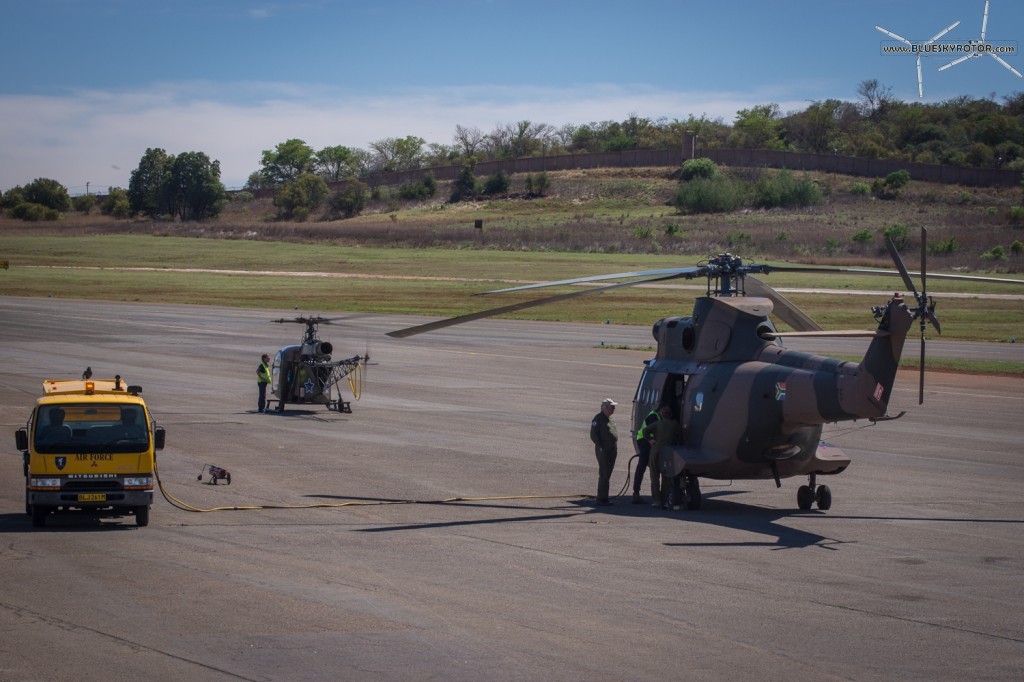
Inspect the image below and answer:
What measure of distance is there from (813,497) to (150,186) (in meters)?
149

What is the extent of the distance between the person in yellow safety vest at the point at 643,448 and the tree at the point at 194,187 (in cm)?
14329

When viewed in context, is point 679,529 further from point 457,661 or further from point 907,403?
point 907,403

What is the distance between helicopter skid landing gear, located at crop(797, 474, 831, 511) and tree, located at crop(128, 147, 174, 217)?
148 metres

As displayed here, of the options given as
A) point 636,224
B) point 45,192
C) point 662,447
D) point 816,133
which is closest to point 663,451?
point 662,447

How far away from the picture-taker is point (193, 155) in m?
157

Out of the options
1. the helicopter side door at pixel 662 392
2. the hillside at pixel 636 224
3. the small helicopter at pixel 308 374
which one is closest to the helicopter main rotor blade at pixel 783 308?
the helicopter side door at pixel 662 392

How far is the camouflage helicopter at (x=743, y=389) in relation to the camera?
1736 centimetres

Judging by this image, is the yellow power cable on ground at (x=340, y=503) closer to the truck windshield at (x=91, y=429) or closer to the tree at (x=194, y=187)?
the truck windshield at (x=91, y=429)

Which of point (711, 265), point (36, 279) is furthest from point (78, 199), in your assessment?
point (711, 265)

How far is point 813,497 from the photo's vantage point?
20000 mm

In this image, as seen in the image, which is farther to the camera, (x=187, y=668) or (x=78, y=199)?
(x=78, y=199)

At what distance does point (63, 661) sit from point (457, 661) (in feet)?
12.3

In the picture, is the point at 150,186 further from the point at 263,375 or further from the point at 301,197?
the point at 263,375

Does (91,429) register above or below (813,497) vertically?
above
